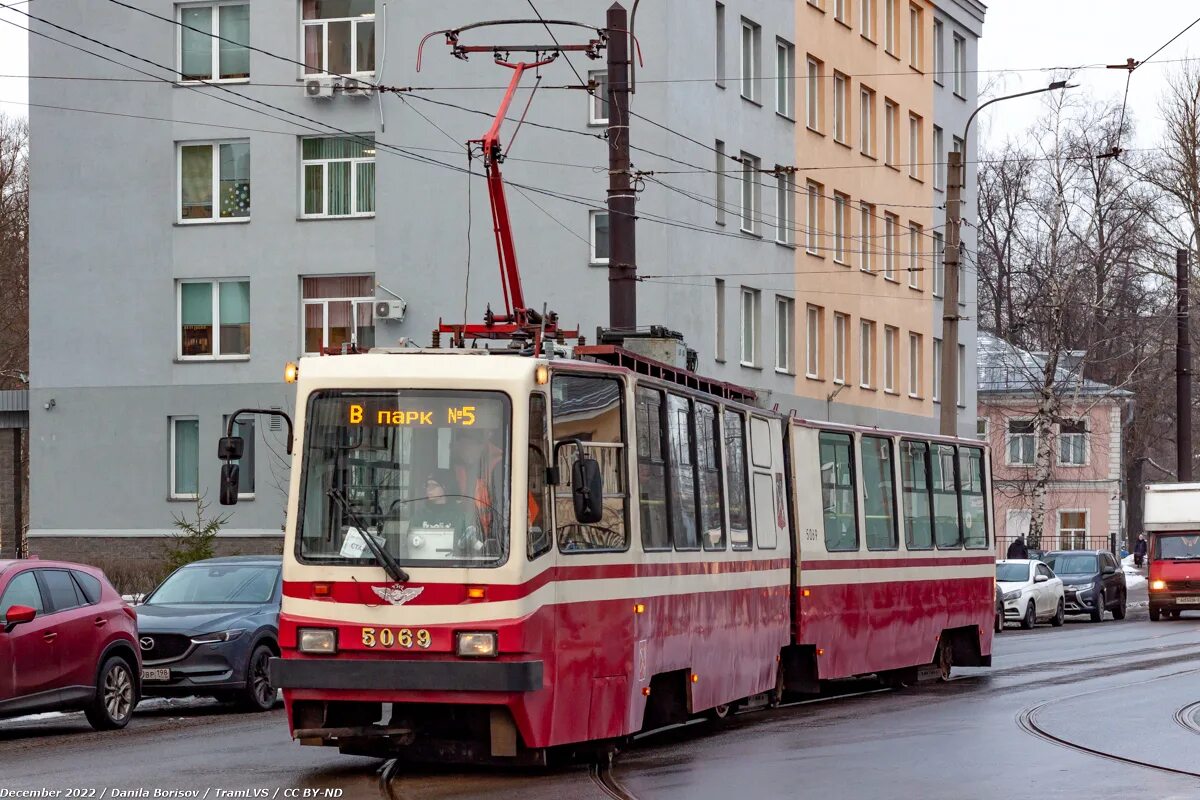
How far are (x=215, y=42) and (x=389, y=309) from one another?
7.08 meters

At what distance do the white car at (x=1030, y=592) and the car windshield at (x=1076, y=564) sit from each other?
2380 millimetres

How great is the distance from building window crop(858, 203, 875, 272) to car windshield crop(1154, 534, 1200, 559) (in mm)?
14069

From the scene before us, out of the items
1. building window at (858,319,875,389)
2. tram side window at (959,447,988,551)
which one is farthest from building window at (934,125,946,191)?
tram side window at (959,447,988,551)

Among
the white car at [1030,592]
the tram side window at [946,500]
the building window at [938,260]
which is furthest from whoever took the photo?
the building window at [938,260]

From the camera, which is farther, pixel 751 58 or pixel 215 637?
pixel 751 58

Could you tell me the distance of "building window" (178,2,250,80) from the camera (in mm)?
43000

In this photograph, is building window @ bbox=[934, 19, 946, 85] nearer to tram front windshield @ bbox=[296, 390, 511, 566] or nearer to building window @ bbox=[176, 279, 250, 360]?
building window @ bbox=[176, 279, 250, 360]

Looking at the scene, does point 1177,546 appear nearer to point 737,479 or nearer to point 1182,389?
point 1182,389

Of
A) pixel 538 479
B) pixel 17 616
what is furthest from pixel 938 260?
pixel 538 479

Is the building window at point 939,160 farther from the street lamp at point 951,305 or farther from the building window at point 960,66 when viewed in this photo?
the street lamp at point 951,305

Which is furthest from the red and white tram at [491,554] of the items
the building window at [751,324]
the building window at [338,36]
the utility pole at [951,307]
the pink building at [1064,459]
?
the pink building at [1064,459]

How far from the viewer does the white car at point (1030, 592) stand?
3697 centimetres

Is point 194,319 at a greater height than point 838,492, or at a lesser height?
greater

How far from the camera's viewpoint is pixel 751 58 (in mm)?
45750
